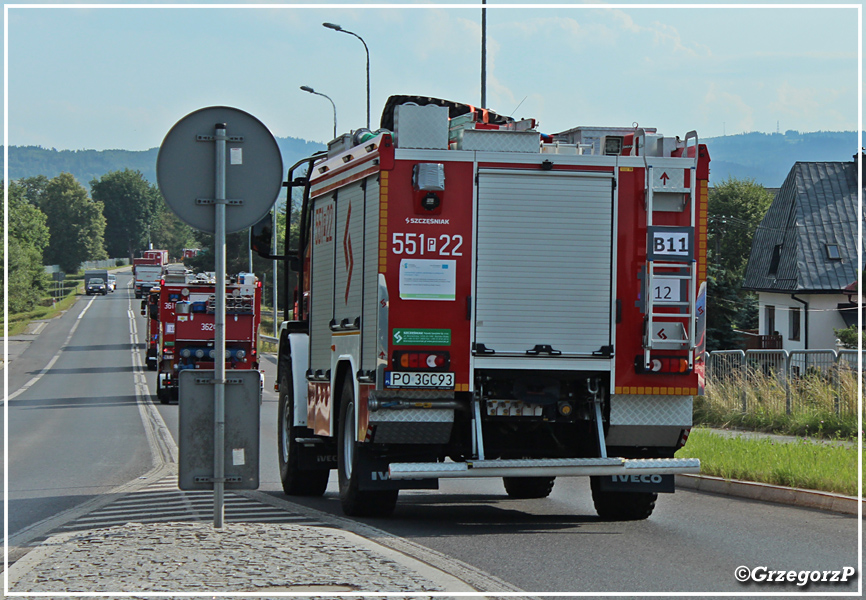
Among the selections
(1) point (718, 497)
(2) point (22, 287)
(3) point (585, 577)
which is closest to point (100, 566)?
(3) point (585, 577)

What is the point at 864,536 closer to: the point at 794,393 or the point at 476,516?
the point at 476,516

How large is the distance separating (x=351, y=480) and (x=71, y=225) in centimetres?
18212

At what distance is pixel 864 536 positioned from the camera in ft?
29.8

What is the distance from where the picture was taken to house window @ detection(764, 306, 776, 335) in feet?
189

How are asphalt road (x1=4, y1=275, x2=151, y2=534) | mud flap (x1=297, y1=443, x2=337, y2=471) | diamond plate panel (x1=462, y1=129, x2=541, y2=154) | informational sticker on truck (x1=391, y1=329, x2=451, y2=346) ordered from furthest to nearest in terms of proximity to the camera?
1. asphalt road (x1=4, y1=275, x2=151, y2=534)
2. mud flap (x1=297, y1=443, x2=337, y2=471)
3. diamond plate panel (x1=462, y1=129, x2=541, y2=154)
4. informational sticker on truck (x1=391, y1=329, x2=451, y2=346)

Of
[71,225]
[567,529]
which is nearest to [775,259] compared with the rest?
[567,529]

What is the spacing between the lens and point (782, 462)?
12.7m

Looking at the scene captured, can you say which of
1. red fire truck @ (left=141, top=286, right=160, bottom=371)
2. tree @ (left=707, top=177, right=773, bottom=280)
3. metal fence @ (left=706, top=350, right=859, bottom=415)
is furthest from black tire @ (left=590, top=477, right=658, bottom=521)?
tree @ (left=707, top=177, right=773, bottom=280)

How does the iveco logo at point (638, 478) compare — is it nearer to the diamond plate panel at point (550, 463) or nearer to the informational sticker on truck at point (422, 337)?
the diamond plate panel at point (550, 463)

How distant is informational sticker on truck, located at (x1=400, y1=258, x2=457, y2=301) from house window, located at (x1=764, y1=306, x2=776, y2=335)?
50.9 metres

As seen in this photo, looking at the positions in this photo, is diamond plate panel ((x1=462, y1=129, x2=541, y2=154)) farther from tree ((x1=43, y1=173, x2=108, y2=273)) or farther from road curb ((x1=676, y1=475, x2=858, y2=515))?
tree ((x1=43, y1=173, x2=108, y2=273))

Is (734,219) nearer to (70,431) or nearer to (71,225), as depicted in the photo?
(70,431)

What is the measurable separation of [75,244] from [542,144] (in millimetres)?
177344

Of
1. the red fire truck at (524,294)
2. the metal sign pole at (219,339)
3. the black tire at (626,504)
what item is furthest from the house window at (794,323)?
the metal sign pole at (219,339)
